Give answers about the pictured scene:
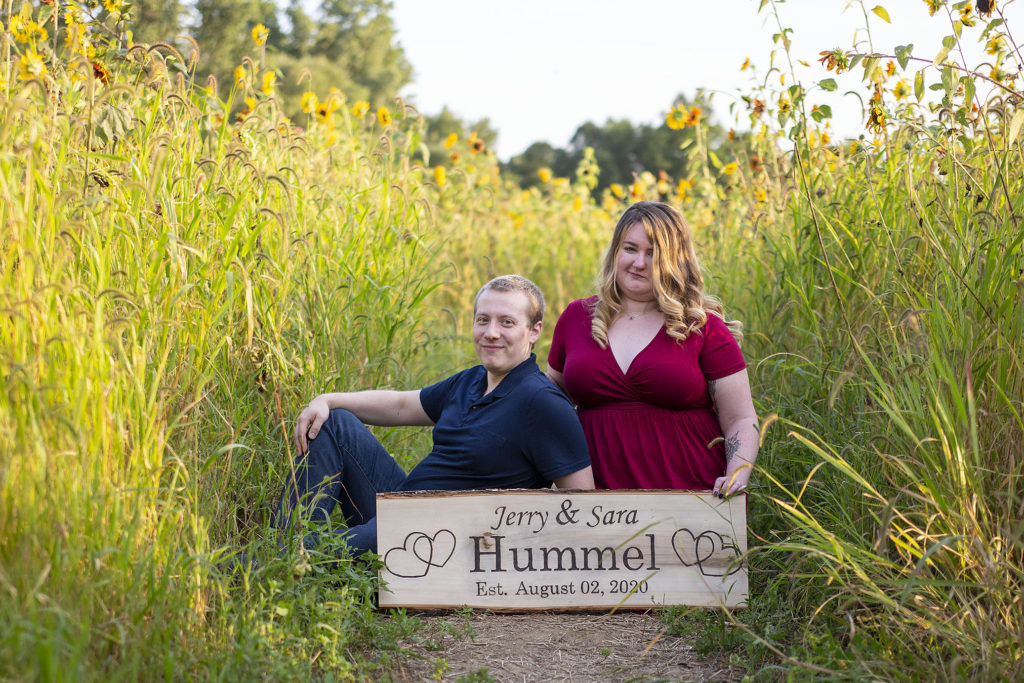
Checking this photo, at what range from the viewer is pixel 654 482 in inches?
124

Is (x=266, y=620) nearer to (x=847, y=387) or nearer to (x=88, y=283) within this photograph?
(x=88, y=283)

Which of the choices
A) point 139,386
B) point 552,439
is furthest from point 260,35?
point 139,386

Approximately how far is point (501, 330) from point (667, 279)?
67 cm

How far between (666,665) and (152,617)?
4.46ft

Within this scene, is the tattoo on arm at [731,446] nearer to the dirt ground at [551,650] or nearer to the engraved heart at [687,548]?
the engraved heart at [687,548]

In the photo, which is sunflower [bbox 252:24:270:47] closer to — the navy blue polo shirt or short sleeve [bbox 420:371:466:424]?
short sleeve [bbox 420:371:466:424]

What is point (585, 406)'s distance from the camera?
3311 millimetres

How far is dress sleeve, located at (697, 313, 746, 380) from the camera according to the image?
10.2 feet

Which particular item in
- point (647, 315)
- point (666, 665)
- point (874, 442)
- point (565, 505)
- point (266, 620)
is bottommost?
point (666, 665)

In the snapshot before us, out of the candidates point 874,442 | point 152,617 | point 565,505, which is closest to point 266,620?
point 152,617

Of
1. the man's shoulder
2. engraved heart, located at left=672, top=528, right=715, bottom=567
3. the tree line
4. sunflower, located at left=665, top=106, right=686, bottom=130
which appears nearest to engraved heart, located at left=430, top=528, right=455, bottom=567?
the man's shoulder

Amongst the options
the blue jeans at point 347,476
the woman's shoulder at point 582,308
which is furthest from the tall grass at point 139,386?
the woman's shoulder at point 582,308

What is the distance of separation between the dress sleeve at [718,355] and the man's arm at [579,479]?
588mm

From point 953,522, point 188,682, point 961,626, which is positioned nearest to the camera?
point 188,682
